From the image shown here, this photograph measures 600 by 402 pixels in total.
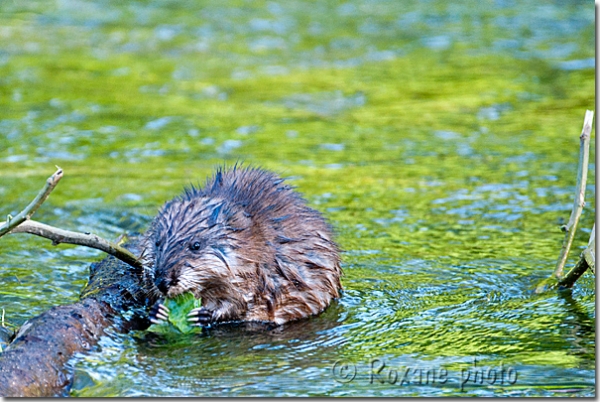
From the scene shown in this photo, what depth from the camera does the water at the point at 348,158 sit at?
5.43 m

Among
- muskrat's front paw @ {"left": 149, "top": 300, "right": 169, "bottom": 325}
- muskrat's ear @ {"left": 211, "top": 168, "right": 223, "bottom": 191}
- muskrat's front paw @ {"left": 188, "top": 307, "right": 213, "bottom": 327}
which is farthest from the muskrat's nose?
muskrat's ear @ {"left": 211, "top": 168, "right": 223, "bottom": 191}

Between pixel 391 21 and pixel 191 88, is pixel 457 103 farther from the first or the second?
pixel 391 21

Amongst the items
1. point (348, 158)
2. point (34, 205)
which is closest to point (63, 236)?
point (34, 205)

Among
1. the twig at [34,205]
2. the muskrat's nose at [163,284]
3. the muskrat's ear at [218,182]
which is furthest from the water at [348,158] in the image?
the muskrat's ear at [218,182]

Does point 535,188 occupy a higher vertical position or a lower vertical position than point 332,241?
lower

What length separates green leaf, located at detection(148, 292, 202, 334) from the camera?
19.0 ft

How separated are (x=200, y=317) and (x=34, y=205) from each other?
1669 millimetres

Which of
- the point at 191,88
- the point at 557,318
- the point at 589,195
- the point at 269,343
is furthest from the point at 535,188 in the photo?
the point at 191,88

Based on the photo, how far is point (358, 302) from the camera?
639cm

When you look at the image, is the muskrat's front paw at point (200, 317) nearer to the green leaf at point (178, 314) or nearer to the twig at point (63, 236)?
the green leaf at point (178, 314)

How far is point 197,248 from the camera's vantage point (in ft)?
19.0

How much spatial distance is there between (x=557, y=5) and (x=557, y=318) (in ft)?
38.3

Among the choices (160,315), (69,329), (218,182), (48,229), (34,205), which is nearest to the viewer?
(34,205)

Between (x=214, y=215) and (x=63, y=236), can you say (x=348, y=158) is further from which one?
(x=63, y=236)
